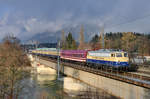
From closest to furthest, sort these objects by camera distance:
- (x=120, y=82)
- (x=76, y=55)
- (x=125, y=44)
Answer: (x=120, y=82)
(x=76, y=55)
(x=125, y=44)

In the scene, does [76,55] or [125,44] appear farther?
[125,44]

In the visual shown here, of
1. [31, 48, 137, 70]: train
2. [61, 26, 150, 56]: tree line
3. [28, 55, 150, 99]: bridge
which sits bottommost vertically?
[28, 55, 150, 99]: bridge

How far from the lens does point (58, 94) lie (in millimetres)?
42719

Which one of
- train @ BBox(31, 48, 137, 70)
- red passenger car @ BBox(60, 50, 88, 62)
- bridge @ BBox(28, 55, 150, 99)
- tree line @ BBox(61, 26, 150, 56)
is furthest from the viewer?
tree line @ BBox(61, 26, 150, 56)

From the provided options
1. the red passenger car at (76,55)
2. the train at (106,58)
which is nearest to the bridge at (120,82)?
the train at (106,58)

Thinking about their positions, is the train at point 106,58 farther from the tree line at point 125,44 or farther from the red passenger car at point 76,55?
the tree line at point 125,44

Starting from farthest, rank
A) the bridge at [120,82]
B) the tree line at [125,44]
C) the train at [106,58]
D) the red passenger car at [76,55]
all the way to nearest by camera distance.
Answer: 1. the tree line at [125,44]
2. the red passenger car at [76,55]
3. the train at [106,58]
4. the bridge at [120,82]

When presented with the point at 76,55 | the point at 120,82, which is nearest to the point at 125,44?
the point at 76,55

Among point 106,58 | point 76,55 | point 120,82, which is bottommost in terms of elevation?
point 120,82

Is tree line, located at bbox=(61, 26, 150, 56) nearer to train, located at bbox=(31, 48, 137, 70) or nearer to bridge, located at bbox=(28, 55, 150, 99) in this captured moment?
A: train, located at bbox=(31, 48, 137, 70)

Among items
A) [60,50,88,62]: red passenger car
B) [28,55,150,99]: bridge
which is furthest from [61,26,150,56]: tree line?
[28,55,150,99]: bridge

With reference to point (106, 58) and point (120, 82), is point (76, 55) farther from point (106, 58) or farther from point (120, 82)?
point (120, 82)

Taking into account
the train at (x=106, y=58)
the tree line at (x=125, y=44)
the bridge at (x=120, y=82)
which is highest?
the tree line at (x=125, y=44)

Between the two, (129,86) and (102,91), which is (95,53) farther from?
(129,86)
